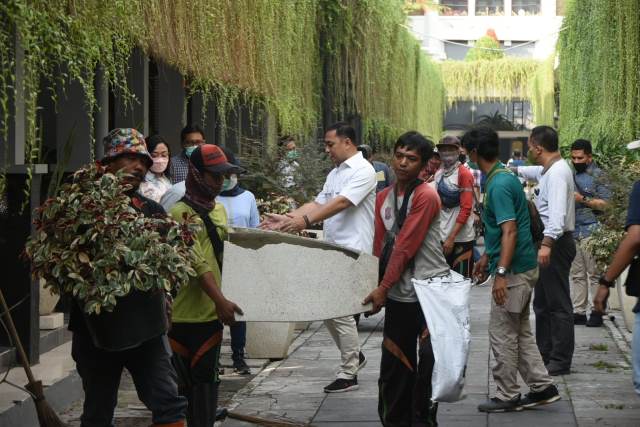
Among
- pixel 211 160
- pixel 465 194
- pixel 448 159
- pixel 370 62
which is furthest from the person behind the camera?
pixel 370 62

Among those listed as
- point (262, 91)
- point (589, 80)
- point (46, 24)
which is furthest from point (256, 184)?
point (46, 24)

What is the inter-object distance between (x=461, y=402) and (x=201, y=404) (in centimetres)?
258

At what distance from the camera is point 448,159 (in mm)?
12617

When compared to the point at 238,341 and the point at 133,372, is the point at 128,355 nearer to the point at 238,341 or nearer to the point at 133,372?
the point at 133,372

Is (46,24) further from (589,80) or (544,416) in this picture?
(589,80)

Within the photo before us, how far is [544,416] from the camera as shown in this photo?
7977mm

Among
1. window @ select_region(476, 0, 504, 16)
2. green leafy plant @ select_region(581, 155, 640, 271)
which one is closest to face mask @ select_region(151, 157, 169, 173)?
green leafy plant @ select_region(581, 155, 640, 271)

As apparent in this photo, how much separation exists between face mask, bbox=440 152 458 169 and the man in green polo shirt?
4.26 m

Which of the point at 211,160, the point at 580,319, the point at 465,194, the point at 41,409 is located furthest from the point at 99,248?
the point at 580,319

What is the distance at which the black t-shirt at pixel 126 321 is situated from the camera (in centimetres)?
556

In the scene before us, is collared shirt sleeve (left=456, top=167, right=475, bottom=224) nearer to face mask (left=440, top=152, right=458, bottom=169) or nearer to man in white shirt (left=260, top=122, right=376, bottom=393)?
face mask (left=440, top=152, right=458, bottom=169)

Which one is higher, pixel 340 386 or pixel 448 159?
pixel 448 159

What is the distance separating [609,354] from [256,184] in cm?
420

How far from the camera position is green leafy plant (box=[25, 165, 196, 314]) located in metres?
5.46
